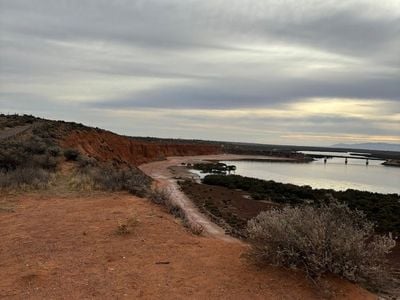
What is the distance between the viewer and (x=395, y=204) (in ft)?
83.1

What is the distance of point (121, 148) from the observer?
57.3 metres

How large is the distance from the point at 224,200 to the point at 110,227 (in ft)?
45.2

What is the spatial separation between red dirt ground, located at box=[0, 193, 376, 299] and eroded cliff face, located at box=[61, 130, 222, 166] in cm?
2077

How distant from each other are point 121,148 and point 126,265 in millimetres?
51029

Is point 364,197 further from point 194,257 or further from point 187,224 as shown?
point 194,257

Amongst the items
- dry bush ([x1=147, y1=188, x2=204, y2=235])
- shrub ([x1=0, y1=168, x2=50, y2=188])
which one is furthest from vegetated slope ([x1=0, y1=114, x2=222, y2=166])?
dry bush ([x1=147, y1=188, x2=204, y2=235])

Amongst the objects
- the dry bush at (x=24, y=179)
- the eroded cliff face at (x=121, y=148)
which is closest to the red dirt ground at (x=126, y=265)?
the dry bush at (x=24, y=179)

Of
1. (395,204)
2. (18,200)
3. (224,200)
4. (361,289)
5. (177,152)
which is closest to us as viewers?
(361,289)

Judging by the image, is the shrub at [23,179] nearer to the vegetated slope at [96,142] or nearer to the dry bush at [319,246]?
the dry bush at [319,246]

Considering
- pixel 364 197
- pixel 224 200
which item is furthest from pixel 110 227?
pixel 364 197

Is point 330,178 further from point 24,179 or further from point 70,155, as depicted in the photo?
point 24,179

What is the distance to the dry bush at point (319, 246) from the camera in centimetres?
634

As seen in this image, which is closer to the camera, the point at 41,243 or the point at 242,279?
the point at 242,279

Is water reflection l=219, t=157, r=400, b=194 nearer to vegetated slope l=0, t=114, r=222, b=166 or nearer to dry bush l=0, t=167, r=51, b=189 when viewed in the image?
vegetated slope l=0, t=114, r=222, b=166
